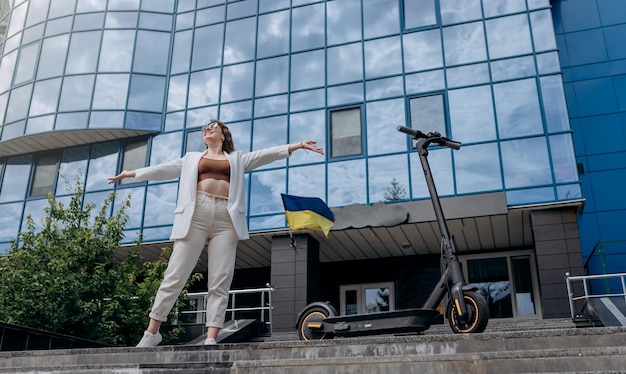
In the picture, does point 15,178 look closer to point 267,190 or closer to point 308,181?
point 267,190

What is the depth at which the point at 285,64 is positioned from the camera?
1834 centimetres

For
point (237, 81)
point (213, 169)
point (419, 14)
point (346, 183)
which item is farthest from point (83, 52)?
point (213, 169)

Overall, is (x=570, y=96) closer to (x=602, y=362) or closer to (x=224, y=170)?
(x=224, y=170)

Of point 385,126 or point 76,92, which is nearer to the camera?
point 385,126

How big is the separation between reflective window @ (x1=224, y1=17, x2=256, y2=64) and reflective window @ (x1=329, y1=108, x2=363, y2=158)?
3741 mm

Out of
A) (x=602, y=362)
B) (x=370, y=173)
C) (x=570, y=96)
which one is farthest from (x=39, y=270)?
(x=570, y=96)

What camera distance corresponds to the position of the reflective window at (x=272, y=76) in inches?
715

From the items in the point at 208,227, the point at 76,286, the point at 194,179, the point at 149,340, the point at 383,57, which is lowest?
the point at 149,340

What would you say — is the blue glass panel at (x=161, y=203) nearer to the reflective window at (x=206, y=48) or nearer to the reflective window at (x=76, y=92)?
the reflective window at (x=76, y=92)

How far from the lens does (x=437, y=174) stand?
51.0 ft

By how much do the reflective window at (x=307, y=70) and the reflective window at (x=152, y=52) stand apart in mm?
4599

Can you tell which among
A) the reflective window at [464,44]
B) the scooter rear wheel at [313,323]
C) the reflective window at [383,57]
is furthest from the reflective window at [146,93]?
the scooter rear wheel at [313,323]

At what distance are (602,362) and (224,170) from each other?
156 inches

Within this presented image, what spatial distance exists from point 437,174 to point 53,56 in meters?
13.7
